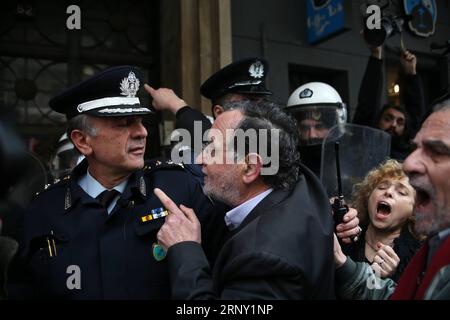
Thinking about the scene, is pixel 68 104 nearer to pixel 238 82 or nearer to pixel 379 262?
pixel 238 82

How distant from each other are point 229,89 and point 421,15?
428cm

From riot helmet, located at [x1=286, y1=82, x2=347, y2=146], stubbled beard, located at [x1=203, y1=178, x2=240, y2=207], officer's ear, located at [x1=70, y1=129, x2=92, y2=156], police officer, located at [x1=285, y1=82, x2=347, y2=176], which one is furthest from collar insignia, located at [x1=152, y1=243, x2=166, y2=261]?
riot helmet, located at [x1=286, y1=82, x2=347, y2=146]

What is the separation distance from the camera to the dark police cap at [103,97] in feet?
7.91

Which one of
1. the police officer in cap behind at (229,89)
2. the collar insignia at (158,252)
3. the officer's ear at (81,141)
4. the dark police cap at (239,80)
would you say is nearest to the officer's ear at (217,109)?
the police officer in cap behind at (229,89)

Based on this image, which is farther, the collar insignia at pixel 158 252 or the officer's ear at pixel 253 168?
the collar insignia at pixel 158 252

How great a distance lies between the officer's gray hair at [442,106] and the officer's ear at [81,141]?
1488 mm

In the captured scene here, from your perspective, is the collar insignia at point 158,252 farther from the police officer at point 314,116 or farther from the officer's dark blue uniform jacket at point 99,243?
the police officer at point 314,116

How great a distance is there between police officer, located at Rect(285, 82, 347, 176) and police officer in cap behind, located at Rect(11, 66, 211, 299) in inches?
66.2

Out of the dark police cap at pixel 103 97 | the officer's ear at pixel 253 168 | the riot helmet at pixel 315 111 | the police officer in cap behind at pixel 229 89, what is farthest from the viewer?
the riot helmet at pixel 315 111

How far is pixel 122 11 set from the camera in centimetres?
587

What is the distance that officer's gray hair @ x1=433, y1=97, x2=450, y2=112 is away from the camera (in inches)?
68.4

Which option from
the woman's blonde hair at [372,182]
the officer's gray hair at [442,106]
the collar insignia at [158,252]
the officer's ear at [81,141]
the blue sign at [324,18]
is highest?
the blue sign at [324,18]

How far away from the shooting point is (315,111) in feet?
14.8
